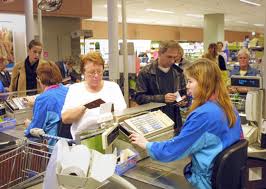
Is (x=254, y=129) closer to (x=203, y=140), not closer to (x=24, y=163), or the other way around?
(x=203, y=140)

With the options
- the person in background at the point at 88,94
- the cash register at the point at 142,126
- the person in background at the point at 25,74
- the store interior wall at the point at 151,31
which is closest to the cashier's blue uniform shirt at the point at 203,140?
the cash register at the point at 142,126

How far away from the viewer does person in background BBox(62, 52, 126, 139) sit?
2.25 meters

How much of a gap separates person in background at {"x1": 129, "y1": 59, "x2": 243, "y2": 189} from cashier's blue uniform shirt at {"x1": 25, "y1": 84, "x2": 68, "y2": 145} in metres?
1.01

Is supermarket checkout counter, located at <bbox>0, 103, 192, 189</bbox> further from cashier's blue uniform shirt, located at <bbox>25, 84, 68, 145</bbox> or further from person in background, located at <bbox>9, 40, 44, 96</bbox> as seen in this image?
person in background, located at <bbox>9, 40, 44, 96</bbox>

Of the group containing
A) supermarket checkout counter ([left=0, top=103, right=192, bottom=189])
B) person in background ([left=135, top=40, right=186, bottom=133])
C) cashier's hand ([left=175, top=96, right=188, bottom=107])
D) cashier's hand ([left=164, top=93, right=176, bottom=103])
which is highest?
person in background ([left=135, top=40, right=186, bottom=133])

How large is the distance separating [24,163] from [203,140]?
0.93 m

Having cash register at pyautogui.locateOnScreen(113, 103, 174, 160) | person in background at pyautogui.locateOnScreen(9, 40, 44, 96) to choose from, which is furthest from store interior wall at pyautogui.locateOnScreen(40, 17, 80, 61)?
cash register at pyautogui.locateOnScreen(113, 103, 174, 160)

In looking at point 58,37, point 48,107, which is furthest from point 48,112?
point 58,37

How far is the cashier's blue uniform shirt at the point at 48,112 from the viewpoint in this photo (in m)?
2.49

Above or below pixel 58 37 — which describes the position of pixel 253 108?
below

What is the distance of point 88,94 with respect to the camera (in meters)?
2.38

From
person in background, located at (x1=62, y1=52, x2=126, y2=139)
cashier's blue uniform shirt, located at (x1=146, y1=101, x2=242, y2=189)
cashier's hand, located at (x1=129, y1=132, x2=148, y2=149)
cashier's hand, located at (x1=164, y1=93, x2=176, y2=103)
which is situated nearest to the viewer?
cashier's blue uniform shirt, located at (x1=146, y1=101, x2=242, y2=189)

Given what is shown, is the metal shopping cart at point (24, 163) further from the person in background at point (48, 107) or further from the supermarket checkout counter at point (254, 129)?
the supermarket checkout counter at point (254, 129)

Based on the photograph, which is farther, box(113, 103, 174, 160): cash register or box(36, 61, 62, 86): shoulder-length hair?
box(36, 61, 62, 86): shoulder-length hair
